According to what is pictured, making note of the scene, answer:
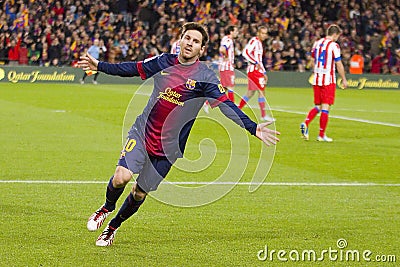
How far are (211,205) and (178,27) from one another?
2994 centimetres

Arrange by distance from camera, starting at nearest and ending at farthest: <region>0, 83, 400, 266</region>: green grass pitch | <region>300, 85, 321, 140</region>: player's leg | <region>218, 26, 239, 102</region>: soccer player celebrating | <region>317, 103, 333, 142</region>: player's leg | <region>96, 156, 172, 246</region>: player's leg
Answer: <region>0, 83, 400, 266</region>: green grass pitch → <region>96, 156, 172, 246</region>: player's leg → <region>317, 103, 333, 142</region>: player's leg → <region>300, 85, 321, 140</region>: player's leg → <region>218, 26, 239, 102</region>: soccer player celebrating

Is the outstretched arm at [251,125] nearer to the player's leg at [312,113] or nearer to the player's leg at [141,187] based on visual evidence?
the player's leg at [141,187]

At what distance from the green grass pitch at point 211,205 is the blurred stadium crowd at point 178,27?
18292 millimetres

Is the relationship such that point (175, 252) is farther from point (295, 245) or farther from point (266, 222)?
point (266, 222)

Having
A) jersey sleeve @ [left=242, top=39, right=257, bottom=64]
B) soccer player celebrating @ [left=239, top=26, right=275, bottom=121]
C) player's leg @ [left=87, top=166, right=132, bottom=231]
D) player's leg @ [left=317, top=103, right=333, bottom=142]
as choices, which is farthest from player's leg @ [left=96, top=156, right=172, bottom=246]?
jersey sleeve @ [left=242, top=39, right=257, bottom=64]

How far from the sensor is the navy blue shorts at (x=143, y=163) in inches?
295

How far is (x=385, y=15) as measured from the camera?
43.2 metres

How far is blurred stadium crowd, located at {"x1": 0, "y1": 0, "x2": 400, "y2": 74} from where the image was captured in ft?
123

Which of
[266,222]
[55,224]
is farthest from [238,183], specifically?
[55,224]

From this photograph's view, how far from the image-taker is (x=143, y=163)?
7598 mm

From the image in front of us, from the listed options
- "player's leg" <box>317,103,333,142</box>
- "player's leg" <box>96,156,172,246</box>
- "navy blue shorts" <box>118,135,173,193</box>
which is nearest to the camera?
"navy blue shorts" <box>118,135,173,193</box>

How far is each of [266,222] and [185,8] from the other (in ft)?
107

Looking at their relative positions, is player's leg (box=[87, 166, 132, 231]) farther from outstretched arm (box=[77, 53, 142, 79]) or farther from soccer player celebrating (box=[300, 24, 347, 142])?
soccer player celebrating (box=[300, 24, 347, 142])

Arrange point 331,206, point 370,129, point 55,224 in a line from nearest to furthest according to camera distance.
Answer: point 55,224
point 331,206
point 370,129
